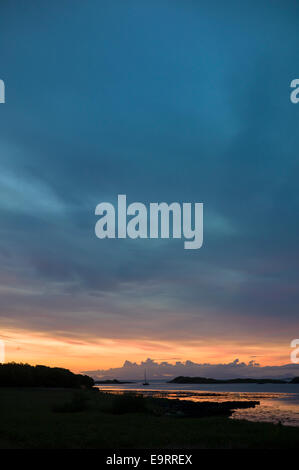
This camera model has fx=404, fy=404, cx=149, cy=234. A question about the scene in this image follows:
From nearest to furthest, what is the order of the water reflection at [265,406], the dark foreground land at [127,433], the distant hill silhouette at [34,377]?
1. the dark foreground land at [127,433]
2. the water reflection at [265,406]
3. the distant hill silhouette at [34,377]

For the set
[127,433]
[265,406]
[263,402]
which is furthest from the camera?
[263,402]

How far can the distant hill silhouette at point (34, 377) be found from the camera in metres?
77.2

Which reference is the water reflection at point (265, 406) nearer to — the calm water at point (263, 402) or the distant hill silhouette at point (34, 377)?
the calm water at point (263, 402)

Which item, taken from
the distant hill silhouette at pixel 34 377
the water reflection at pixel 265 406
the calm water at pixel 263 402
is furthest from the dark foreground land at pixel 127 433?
the distant hill silhouette at pixel 34 377

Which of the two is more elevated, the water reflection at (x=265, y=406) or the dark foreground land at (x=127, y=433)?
the dark foreground land at (x=127, y=433)

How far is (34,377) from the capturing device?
8256 centimetres

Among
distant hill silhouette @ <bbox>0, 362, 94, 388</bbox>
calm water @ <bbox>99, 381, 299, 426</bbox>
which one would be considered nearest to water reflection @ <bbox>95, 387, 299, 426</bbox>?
calm water @ <bbox>99, 381, 299, 426</bbox>

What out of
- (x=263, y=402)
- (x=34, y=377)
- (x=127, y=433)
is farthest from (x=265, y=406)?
(x=127, y=433)

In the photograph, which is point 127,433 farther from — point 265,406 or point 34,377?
point 34,377

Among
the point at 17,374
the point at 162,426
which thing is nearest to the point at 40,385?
the point at 17,374

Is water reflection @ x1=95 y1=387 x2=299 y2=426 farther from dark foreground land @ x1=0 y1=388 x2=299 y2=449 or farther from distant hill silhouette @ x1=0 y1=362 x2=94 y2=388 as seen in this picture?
distant hill silhouette @ x1=0 y1=362 x2=94 y2=388

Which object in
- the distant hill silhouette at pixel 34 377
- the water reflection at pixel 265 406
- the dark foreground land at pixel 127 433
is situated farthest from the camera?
the distant hill silhouette at pixel 34 377

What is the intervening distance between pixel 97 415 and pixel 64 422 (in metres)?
5.69
